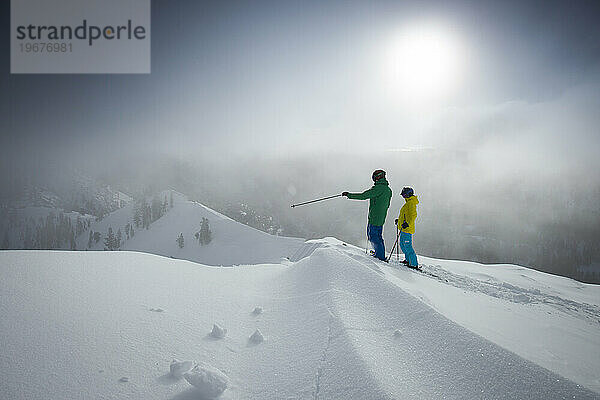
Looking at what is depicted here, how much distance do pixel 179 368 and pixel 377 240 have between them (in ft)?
23.2

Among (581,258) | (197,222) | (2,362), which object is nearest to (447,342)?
(2,362)

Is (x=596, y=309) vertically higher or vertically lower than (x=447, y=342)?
lower

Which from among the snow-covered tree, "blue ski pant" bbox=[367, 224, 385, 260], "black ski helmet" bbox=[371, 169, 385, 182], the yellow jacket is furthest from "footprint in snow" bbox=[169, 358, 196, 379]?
the snow-covered tree

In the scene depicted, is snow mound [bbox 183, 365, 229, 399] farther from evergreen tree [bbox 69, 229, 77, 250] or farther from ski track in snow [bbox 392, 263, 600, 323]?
evergreen tree [bbox 69, 229, 77, 250]

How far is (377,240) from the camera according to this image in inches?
333

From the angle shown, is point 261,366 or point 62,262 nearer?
point 261,366

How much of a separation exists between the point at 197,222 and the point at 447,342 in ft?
308

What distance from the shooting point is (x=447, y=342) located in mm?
2670

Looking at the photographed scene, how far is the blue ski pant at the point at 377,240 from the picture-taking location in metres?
8.40

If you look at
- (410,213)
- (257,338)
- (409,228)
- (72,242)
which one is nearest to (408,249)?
(409,228)

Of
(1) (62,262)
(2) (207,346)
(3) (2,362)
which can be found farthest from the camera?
(1) (62,262)

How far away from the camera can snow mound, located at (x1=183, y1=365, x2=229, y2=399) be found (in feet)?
7.07

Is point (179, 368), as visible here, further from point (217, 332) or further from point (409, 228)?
point (409, 228)

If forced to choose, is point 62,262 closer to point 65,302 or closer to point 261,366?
point 65,302
